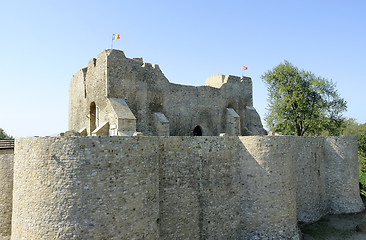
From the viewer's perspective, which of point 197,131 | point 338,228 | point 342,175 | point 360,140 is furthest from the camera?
point 360,140

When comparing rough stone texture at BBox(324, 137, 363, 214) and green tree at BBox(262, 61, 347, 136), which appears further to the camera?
green tree at BBox(262, 61, 347, 136)

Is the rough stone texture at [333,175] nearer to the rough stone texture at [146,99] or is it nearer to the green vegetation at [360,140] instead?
the rough stone texture at [146,99]

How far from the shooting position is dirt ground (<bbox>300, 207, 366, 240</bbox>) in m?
16.9

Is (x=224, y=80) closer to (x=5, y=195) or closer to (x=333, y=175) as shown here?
(x=333, y=175)

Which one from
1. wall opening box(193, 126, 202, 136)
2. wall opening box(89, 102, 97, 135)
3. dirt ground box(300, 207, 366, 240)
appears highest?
wall opening box(89, 102, 97, 135)

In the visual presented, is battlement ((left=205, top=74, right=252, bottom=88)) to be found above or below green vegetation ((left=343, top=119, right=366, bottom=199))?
above

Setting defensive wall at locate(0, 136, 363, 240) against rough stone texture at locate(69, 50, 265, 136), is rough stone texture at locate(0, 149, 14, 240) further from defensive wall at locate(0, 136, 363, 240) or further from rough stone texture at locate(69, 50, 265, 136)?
rough stone texture at locate(69, 50, 265, 136)

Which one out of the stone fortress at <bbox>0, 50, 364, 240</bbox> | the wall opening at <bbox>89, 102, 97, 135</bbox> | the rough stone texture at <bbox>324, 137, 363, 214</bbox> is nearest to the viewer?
the stone fortress at <bbox>0, 50, 364, 240</bbox>

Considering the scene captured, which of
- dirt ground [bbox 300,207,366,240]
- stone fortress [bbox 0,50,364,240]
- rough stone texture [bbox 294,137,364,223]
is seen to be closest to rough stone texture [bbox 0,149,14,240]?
stone fortress [bbox 0,50,364,240]

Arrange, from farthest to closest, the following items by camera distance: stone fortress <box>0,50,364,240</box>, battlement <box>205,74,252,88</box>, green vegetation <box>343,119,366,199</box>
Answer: green vegetation <box>343,119,366,199</box>
battlement <box>205,74,252,88</box>
stone fortress <box>0,50,364,240</box>

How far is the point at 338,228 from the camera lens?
18.2 metres

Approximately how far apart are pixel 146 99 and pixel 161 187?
8.67 meters

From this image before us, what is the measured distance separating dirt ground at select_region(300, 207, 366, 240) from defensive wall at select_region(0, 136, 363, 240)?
2.41ft

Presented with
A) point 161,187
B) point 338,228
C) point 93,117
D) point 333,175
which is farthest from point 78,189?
point 333,175
